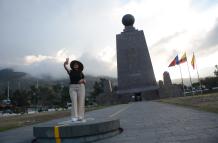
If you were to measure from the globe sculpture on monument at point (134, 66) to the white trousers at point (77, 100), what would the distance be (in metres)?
55.0

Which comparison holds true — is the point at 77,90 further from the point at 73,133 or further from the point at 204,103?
the point at 204,103

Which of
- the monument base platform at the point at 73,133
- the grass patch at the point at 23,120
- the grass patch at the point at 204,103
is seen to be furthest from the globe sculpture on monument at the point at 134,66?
the monument base platform at the point at 73,133

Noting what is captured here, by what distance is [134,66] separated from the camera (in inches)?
2603

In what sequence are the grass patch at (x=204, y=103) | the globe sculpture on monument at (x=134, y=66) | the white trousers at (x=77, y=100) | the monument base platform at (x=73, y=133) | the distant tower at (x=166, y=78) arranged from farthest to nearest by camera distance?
the distant tower at (x=166, y=78) < the globe sculpture on monument at (x=134, y=66) < the grass patch at (x=204, y=103) < the white trousers at (x=77, y=100) < the monument base platform at (x=73, y=133)

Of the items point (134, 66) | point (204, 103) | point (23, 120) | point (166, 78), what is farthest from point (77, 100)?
point (166, 78)

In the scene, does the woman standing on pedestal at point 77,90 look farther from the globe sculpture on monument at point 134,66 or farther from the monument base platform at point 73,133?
the globe sculpture on monument at point 134,66

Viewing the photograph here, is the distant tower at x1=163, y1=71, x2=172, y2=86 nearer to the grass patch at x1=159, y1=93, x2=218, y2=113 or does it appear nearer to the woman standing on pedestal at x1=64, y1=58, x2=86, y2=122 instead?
the grass patch at x1=159, y1=93, x2=218, y2=113

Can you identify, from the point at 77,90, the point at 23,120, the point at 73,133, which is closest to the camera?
the point at 73,133

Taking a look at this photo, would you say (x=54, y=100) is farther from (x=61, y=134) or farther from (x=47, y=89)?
(x=61, y=134)

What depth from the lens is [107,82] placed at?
6881 cm

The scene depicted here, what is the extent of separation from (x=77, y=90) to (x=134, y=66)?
188 feet

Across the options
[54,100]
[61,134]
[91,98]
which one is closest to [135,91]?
[54,100]

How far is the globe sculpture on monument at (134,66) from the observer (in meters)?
64.2

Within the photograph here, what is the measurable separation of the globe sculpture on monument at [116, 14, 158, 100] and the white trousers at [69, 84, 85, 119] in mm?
55036
